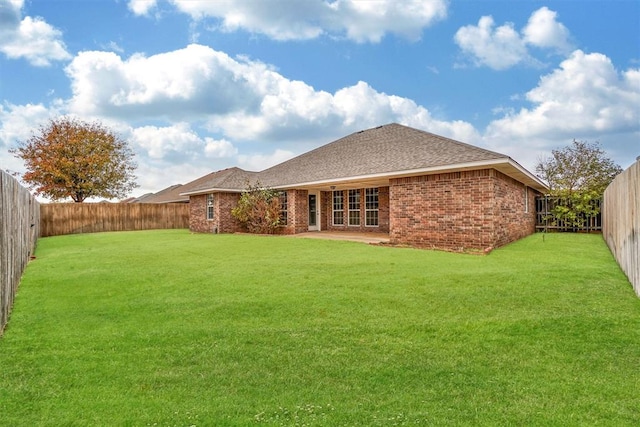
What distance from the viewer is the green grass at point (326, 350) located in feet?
8.91

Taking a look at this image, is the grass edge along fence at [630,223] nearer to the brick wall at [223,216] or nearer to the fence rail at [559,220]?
the fence rail at [559,220]

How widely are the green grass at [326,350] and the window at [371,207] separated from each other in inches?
391

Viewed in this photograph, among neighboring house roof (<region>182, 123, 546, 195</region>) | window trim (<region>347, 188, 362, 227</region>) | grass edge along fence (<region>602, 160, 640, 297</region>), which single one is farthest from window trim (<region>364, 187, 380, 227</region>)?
grass edge along fence (<region>602, 160, 640, 297</region>)

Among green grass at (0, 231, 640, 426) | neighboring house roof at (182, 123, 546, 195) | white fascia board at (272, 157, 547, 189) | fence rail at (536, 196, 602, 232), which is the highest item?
neighboring house roof at (182, 123, 546, 195)

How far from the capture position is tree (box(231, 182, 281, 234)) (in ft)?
59.7

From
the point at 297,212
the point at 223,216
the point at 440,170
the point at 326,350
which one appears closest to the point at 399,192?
the point at 440,170

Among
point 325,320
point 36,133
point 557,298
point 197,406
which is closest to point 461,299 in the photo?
point 557,298

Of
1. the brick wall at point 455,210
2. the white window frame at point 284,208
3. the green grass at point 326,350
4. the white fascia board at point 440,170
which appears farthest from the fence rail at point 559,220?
the green grass at point 326,350

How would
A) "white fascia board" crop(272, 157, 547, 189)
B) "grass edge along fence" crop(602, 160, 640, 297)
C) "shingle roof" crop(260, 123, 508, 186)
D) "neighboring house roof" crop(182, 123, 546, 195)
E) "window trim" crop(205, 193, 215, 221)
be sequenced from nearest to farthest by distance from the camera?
"grass edge along fence" crop(602, 160, 640, 297), "white fascia board" crop(272, 157, 547, 189), "neighboring house roof" crop(182, 123, 546, 195), "shingle roof" crop(260, 123, 508, 186), "window trim" crop(205, 193, 215, 221)

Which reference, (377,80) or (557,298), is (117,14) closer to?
(377,80)

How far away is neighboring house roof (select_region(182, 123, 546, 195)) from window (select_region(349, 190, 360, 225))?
0.88 m

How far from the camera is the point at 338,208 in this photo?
1869 centimetres

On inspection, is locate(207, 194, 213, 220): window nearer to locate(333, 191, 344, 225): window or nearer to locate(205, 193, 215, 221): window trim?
locate(205, 193, 215, 221): window trim

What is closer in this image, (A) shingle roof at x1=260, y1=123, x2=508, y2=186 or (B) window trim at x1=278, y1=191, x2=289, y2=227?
(A) shingle roof at x1=260, y1=123, x2=508, y2=186
